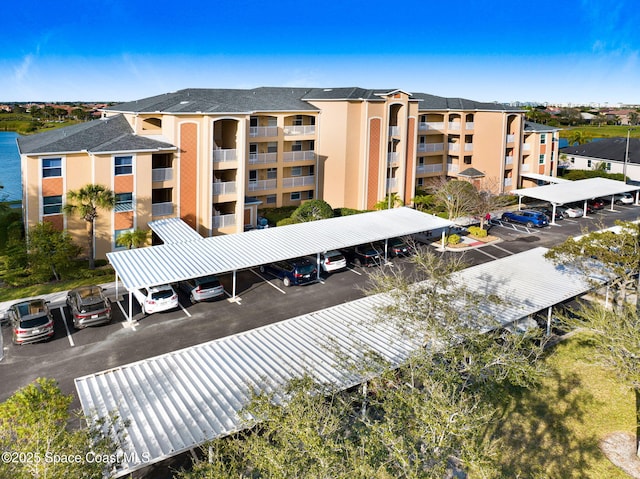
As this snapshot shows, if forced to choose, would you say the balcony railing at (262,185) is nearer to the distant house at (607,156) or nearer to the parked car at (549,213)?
the parked car at (549,213)

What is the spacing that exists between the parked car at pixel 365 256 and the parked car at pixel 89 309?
15.6 meters

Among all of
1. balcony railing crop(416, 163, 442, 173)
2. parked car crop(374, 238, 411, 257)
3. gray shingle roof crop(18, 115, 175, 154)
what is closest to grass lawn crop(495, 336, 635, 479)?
parked car crop(374, 238, 411, 257)

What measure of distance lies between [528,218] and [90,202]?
1381 inches

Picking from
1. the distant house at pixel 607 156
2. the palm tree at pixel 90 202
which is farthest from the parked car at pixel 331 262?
the distant house at pixel 607 156

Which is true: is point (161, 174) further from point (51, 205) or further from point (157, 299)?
point (157, 299)

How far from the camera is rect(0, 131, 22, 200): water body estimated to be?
182 feet

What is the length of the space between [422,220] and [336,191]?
35.1ft

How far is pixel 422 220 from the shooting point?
35.4 metres

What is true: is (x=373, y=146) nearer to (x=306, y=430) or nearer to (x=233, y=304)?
(x=233, y=304)

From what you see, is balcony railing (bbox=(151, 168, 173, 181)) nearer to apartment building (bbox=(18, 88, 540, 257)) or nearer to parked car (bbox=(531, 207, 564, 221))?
apartment building (bbox=(18, 88, 540, 257))

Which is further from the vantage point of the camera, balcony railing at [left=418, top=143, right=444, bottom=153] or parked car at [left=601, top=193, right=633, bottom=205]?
parked car at [left=601, top=193, right=633, bottom=205]

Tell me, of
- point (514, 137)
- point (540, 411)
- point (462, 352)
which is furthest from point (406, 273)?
point (514, 137)

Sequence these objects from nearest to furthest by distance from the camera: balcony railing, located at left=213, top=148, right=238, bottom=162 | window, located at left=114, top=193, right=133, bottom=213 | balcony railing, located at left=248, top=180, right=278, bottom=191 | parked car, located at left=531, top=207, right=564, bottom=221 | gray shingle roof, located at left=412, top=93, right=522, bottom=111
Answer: window, located at left=114, top=193, right=133, bottom=213, balcony railing, located at left=213, top=148, right=238, bottom=162, balcony railing, located at left=248, top=180, right=278, bottom=191, parked car, located at left=531, top=207, right=564, bottom=221, gray shingle roof, located at left=412, top=93, right=522, bottom=111

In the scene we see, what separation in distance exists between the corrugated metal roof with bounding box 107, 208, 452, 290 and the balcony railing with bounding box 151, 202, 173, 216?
5303 mm
